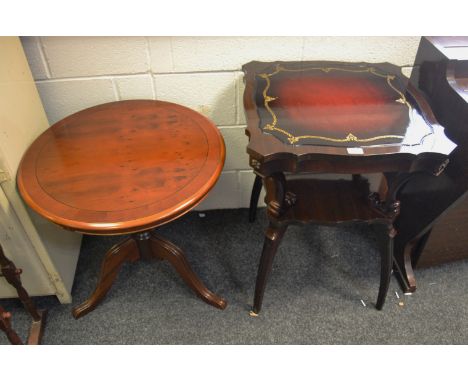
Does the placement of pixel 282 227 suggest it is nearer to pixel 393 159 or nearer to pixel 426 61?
pixel 393 159

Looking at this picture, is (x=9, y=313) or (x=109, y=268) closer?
(x=9, y=313)

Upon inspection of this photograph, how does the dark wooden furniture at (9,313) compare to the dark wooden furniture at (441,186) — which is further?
the dark wooden furniture at (441,186)

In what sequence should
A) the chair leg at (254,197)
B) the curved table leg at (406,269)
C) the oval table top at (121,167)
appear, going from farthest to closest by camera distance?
the chair leg at (254,197), the curved table leg at (406,269), the oval table top at (121,167)

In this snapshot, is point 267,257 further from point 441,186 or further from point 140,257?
point 441,186

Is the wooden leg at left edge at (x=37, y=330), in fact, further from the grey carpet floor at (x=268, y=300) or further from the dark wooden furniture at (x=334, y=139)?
the dark wooden furniture at (x=334, y=139)

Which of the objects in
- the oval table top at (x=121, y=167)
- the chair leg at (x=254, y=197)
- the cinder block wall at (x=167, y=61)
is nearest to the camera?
the oval table top at (x=121, y=167)

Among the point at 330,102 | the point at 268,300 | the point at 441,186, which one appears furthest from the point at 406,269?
the point at 330,102

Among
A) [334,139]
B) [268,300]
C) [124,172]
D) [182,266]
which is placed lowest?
[268,300]

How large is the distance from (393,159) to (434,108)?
440mm

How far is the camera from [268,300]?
4.72 ft

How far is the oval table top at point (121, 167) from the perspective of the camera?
3.03ft

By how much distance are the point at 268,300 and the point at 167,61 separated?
3.12 ft

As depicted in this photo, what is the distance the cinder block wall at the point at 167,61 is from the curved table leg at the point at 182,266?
534 mm

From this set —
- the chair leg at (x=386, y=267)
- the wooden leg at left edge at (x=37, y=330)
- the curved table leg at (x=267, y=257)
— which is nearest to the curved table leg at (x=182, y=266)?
the curved table leg at (x=267, y=257)
